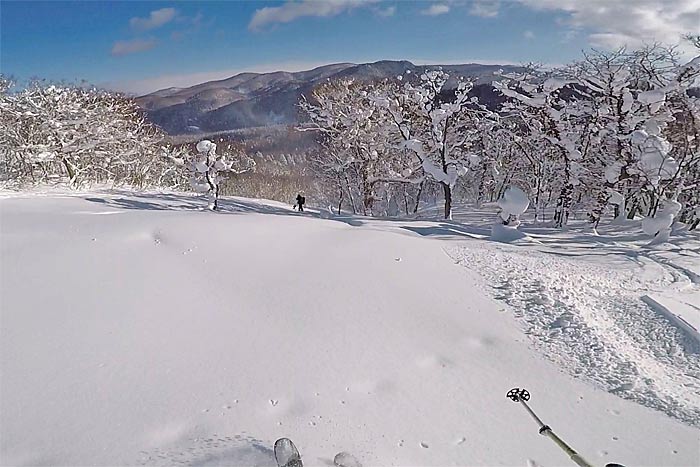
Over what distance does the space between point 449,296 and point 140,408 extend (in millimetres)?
3238

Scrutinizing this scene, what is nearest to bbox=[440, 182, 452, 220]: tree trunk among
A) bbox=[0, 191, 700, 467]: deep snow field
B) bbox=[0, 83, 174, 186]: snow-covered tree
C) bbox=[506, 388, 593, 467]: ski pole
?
bbox=[0, 191, 700, 467]: deep snow field

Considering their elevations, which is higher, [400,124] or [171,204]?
[400,124]

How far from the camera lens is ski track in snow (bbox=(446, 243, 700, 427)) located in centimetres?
379

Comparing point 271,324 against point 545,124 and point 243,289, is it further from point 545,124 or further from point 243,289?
point 545,124

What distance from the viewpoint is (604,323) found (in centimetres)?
489

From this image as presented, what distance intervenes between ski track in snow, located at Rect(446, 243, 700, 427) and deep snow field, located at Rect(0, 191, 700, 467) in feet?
0.08

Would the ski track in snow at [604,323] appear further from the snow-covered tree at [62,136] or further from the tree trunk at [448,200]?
the snow-covered tree at [62,136]

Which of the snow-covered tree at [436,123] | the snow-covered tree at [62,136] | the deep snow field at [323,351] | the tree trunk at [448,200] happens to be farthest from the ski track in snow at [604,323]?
the snow-covered tree at [62,136]

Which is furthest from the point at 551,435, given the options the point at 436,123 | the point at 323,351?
the point at 436,123

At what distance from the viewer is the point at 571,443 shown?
3.10m

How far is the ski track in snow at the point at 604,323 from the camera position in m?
3.79

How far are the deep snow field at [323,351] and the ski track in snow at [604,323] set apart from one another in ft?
0.08

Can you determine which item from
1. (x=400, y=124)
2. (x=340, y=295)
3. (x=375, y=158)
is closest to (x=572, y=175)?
(x=400, y=124)

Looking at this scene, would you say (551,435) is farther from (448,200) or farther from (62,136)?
(62,136)
